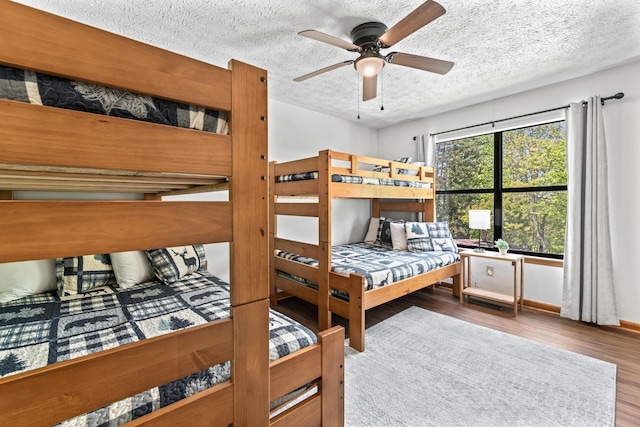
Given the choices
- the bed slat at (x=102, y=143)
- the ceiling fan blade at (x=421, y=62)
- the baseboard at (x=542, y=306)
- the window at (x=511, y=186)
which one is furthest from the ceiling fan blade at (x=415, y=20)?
the baseboard at (x=542, y=306)

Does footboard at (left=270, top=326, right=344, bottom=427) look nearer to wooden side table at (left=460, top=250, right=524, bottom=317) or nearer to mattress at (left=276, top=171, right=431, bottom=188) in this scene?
mattress at (left=276, top=171, right=431, bottom=188)

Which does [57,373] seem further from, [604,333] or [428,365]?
[604,333]

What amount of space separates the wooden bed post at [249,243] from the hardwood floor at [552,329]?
1865mm

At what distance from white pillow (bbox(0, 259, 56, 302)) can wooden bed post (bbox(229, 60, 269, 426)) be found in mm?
1694

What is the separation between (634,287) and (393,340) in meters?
2.35

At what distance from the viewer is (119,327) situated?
131 centimetres

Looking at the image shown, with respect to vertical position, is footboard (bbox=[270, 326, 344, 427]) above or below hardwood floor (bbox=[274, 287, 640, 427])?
above

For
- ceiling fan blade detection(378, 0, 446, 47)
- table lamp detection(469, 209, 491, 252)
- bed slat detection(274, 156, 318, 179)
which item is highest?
ceiling fan blade detection(378, 0, 446, 47)

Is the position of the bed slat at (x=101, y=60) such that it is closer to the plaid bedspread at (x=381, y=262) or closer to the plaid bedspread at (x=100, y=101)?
the plaid bedspread at (x=100, y=101)

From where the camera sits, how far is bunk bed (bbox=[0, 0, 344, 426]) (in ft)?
1.77

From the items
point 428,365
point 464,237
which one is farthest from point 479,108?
point 428,365

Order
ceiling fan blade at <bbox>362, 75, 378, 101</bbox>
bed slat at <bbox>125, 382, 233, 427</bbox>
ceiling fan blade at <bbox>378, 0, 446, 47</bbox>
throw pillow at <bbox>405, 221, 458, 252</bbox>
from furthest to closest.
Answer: throw pillow at <bbox>405, 221, 458, 252</bbox>
ceiling fan blade at <bbox>362, 75, 378, 101</bbox>
ceiling fan blade at <bbox>378, 0, 446, 47</bbox>
bed slat at <bbox>125, 382, 233, 427</bbox>

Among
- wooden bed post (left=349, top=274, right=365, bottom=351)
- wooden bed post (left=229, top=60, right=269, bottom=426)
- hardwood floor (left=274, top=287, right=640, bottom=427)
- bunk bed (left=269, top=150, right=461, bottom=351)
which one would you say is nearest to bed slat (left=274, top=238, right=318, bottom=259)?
bunk bed (left=269, top=150, right=461, bottom=351)

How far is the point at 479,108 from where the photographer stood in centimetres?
360
